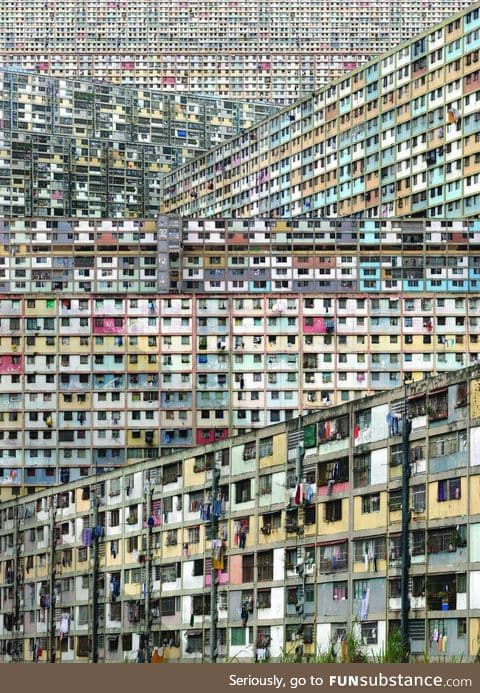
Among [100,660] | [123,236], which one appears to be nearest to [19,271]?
[123,236]

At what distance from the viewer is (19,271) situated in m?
184

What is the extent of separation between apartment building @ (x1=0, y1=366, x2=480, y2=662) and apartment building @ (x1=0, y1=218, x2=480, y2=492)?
51021 mm

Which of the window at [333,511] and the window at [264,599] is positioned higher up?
the window at [333,511]

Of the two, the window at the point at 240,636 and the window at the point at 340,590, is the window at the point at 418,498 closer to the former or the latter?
the window at the point at 340,590

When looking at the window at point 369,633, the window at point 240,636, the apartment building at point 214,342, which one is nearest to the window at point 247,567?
the window at point 240,636

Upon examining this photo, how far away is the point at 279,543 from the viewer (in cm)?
9019

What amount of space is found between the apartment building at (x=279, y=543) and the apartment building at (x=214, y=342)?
51.0 meters

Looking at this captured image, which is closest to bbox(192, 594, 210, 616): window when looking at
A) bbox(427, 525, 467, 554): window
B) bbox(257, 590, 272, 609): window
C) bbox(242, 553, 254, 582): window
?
bbox(242, 553, 254, 582): window

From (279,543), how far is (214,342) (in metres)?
85.9

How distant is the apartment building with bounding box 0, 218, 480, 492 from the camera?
173 m

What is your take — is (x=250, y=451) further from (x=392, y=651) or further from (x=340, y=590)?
(x=392, y=651)

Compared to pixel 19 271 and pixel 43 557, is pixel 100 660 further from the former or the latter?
pixel 19 271

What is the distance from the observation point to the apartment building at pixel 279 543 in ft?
252

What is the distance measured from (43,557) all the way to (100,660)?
14.8 metres
